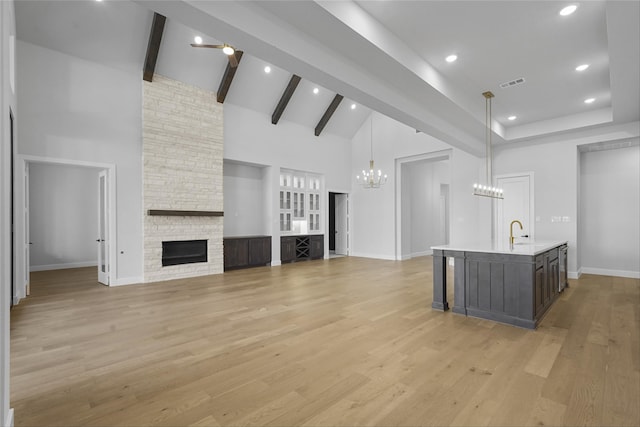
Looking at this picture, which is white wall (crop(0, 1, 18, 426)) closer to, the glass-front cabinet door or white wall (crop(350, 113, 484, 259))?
the glass-front cabinet door

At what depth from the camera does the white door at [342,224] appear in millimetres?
10984

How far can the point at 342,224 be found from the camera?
11.1m

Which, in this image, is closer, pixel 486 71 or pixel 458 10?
pixel 458 10

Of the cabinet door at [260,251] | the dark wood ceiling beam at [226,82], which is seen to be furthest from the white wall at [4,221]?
the cabinet door at [260,251]

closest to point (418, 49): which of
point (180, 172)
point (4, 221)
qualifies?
point (4, 221)

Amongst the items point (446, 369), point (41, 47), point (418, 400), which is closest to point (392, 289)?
point (446, 369)

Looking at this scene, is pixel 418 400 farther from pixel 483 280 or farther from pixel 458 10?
pixel 458 10

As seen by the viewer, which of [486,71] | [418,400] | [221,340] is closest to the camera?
[418,400]

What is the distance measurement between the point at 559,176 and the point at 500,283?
4.56m

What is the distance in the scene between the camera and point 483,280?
4.03m

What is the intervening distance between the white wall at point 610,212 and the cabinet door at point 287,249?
23.0 ft

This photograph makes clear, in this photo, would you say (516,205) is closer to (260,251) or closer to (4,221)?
(260,251)

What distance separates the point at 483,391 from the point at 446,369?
362 millimetres

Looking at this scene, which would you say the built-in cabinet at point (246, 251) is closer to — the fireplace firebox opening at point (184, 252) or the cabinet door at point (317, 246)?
the fireplace firebox opening at point (184, 252)
